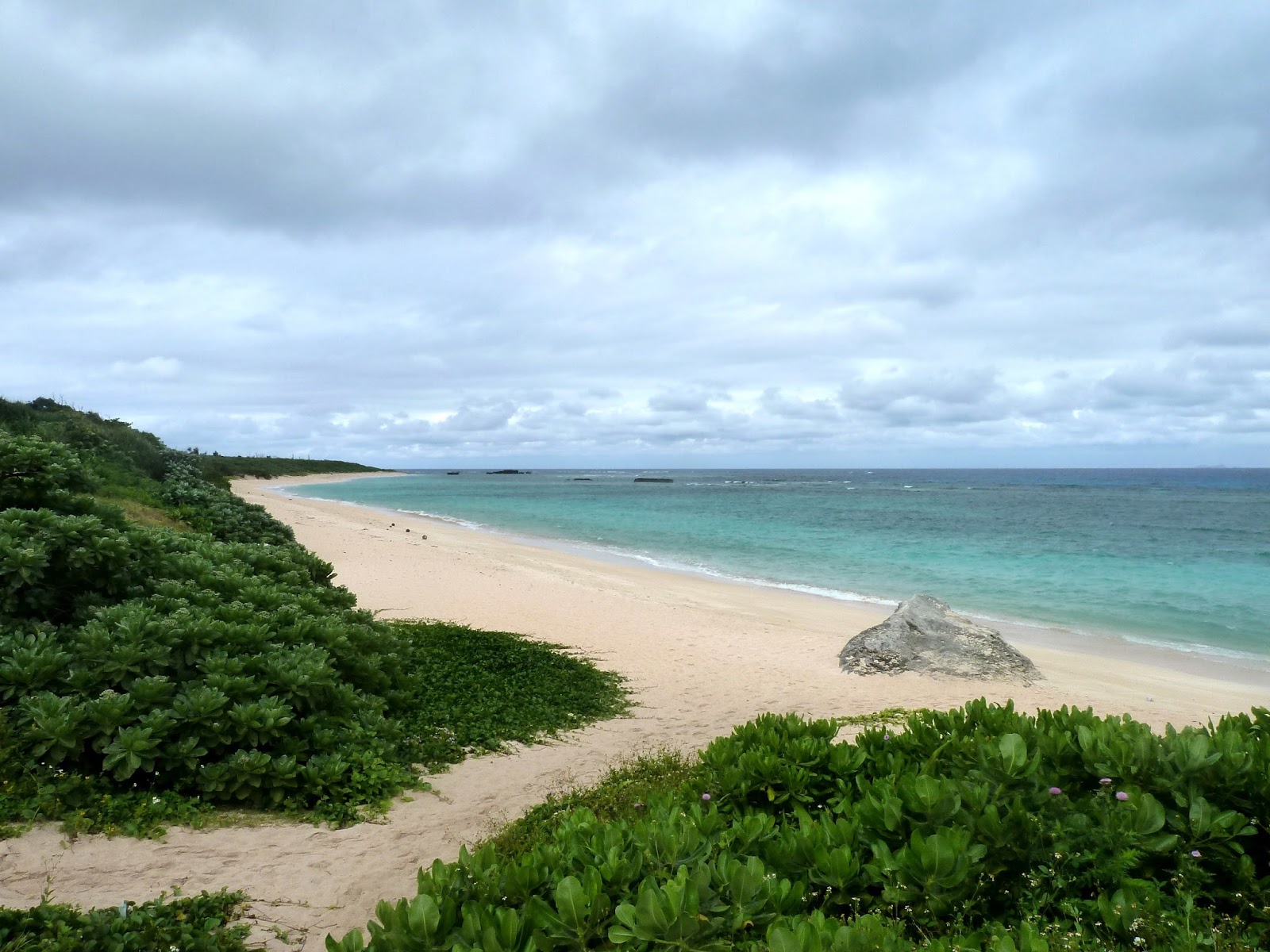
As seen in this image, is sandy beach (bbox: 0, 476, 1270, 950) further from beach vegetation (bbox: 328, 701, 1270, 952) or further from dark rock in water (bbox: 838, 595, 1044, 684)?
beach vegetation (bbox: 328, 701, 1270, 952)

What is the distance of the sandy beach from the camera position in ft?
13.5

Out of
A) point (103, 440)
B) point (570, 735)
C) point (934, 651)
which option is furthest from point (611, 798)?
point (103, 440)

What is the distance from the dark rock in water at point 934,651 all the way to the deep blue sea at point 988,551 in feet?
24.7

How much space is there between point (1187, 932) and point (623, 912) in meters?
1.70

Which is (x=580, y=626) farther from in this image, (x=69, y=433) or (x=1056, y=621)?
(x=69, y=433)

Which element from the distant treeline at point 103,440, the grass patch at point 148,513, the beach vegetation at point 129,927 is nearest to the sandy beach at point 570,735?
Result: the beach vegetation at point 129,927

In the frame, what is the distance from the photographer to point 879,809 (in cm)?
285

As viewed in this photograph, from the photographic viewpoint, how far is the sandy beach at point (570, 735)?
4.10m

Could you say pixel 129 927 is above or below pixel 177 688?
below

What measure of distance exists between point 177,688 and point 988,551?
1261 inches

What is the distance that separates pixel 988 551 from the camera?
1242 inches

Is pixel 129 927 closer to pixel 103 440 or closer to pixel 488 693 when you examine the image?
pixel 488 693

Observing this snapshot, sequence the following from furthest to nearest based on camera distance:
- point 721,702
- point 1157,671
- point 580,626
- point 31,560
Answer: point 580,626
point 1157,671
point 721,702
point 31,560

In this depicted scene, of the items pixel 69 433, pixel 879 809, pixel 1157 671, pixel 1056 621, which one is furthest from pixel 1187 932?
pixel 69 433
